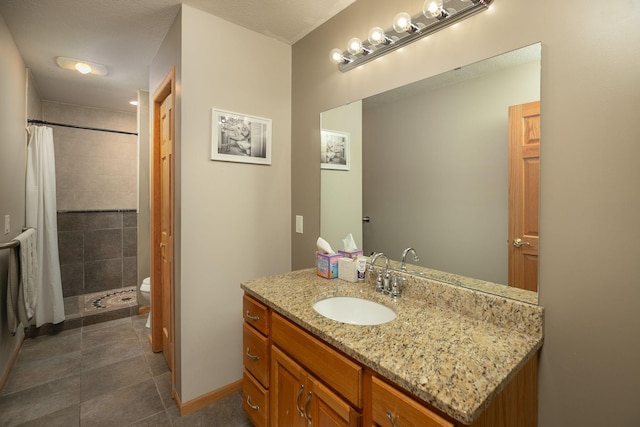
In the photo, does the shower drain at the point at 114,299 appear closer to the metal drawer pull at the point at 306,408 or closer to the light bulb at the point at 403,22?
the metal drawer pull at the point at 306,408

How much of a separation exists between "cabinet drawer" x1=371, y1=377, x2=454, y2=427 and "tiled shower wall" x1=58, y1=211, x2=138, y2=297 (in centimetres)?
412

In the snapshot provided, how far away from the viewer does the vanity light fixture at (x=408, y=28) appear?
118 centimetres

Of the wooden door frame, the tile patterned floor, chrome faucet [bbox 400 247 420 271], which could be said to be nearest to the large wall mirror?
chrome faucet [bbox 400 247 420 271]

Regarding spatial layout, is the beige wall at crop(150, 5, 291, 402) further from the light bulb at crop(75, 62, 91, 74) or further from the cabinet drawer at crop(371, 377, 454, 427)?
the cabinet drawer at crop(371, 377, 454, 427)

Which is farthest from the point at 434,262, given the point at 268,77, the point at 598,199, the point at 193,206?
the point at 268,77

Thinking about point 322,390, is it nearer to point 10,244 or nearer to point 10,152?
point 10,244

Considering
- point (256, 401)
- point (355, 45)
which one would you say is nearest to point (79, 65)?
point (355, 45)

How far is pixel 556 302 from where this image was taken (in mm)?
982

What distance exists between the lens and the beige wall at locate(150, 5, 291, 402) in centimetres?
175

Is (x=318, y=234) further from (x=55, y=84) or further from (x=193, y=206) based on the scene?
(x=55, y=84)

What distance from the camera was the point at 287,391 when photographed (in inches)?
49.0

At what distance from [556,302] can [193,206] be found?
1.78 meters

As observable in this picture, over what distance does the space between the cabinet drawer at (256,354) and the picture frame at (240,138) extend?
1.05m

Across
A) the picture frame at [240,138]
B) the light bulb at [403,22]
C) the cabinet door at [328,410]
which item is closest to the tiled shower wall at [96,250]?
the picture frame at [240,138]
